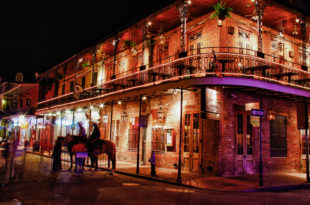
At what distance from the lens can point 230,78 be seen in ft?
38.6

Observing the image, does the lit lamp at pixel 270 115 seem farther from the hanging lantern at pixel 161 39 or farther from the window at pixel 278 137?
the hanging lantern at pixel 161 39

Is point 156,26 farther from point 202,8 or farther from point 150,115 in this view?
point 150,115

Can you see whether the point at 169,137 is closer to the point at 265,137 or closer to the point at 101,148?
the point at 101,148

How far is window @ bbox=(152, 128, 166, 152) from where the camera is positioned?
15.9 metres

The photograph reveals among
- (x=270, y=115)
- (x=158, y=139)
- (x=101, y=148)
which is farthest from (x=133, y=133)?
(x=270, y=115)

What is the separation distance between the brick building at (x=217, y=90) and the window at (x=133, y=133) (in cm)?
7

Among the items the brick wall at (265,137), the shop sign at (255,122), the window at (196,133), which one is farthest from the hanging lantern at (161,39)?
the shop sign at (255,122)

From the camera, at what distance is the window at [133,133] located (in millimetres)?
18197

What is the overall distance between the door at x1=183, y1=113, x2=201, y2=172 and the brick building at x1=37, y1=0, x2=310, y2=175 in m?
0.05

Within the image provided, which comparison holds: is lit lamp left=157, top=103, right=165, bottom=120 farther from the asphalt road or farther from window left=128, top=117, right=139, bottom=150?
the asphalt road

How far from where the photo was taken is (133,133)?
1855 cm

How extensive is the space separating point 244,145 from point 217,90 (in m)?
3.29

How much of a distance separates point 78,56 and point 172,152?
13305 mm

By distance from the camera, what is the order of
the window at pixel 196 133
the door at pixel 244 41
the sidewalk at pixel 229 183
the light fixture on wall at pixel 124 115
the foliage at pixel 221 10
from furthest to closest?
the light fixture on wall at pixel 124 115
the door at pixel 244 41
the window at pixel 196 133
the foliage at pixel 221 10
the sidewalk at pixel 229 183
